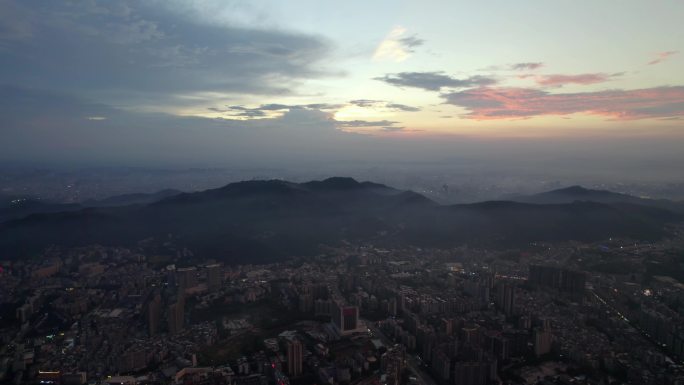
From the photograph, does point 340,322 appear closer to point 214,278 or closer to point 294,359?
point 294,359

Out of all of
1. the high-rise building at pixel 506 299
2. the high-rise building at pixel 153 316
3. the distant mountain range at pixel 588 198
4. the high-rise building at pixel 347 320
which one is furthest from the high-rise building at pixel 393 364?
the distant mountain range at pixel 588 198

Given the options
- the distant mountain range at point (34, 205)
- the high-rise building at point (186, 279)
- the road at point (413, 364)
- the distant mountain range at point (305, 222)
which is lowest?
the road at point (413, 364)

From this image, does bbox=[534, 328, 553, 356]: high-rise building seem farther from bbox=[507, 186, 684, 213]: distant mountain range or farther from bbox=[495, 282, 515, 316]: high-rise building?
bbox=[507, 186, 684, 213]: distant mountain range

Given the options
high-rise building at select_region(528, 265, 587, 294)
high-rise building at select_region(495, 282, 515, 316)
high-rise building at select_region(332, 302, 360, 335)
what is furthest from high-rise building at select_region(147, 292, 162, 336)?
high-rise building at select_region(528, 265, 587, 294)

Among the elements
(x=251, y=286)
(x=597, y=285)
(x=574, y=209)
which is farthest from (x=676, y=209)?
(x=251, y=286)

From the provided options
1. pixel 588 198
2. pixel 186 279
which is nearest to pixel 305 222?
pixel 186 279

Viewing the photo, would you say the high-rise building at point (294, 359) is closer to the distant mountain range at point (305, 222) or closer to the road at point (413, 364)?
the road at point (413, 364)
